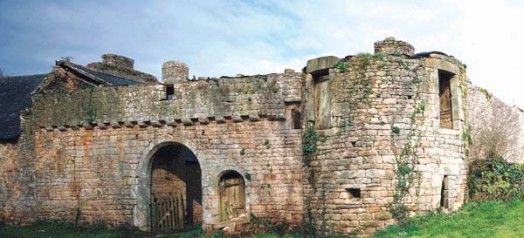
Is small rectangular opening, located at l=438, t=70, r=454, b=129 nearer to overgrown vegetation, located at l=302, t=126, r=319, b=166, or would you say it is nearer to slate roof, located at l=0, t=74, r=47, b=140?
overgrown vegetation, located at l=302, t=126, r=319, b=166

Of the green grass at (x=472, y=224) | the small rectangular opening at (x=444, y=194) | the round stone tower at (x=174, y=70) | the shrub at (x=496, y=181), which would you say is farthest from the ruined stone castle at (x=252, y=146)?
the round stone tower at (x=174, y=70)

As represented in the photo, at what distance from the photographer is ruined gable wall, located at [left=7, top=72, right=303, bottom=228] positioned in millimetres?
15844

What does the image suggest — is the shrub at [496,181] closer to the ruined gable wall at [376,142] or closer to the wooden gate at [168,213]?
the ruined gable wall at [376,142]

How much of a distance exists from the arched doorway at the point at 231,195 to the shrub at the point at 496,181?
660cm

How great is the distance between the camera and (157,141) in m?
17.1

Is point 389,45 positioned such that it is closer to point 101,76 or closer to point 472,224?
point 472,224

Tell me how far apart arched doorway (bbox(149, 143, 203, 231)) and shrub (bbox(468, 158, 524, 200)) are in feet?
28.4

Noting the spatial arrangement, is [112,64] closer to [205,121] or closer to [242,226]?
[205,121]

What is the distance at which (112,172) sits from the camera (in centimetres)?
1761

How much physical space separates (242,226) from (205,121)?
128 inches

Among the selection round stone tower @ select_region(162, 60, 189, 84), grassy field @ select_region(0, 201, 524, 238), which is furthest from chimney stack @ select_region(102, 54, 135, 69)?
grassy field @ select_region(0, 201, 524, 238)

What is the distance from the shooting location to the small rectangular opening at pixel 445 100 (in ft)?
51.2

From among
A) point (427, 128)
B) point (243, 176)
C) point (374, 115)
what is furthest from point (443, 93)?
point (243, 176)

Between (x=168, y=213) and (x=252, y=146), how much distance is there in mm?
4190
